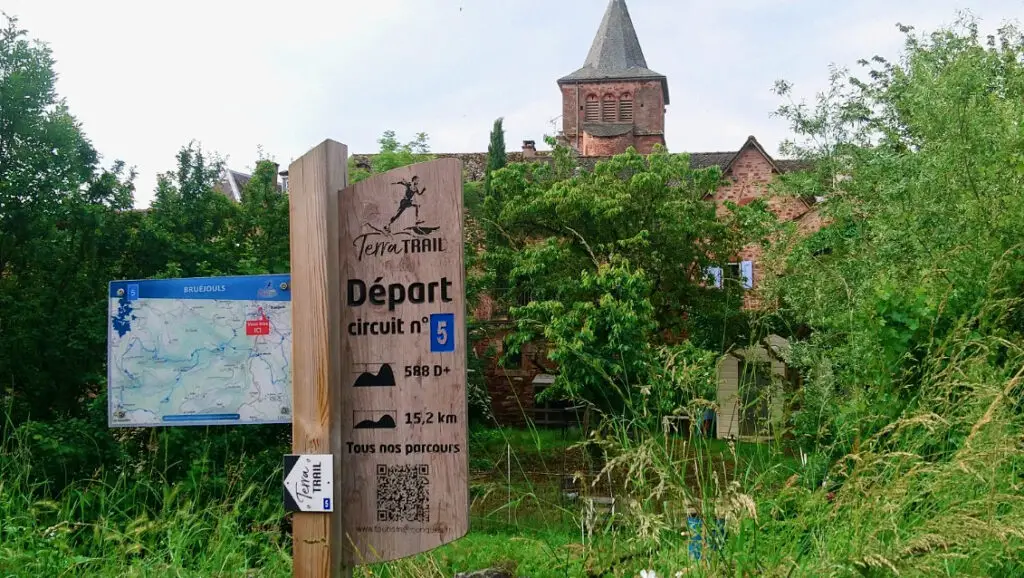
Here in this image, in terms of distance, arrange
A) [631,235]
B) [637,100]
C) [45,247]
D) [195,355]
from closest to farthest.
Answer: [195,355] < [45,247] < [631,235] < [637,100]

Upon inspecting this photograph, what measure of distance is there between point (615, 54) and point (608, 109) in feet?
11.6

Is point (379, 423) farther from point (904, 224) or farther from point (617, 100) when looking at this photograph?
point (617, 100)

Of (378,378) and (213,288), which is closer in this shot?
(378,378)

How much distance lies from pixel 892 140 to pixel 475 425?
7.67 metres

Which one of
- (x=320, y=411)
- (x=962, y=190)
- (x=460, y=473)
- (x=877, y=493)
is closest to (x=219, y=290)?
(x=320, y=411)

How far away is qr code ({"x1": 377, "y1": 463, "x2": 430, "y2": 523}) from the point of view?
3332 mm

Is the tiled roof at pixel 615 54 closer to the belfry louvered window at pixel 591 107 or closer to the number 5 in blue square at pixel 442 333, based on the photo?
the belfry louvered window at pixel 591 107

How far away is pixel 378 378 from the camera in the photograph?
133 inches

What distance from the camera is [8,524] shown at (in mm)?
3959

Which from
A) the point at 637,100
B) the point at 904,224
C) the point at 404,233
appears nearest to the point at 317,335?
the point at 404,233

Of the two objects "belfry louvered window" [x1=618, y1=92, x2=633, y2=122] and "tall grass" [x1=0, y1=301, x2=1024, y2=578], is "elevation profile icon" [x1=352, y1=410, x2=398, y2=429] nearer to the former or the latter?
"tall grass" [x1=0, y1=301, x2=1024, y2=578]

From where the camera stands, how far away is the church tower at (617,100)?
5191 centimetres

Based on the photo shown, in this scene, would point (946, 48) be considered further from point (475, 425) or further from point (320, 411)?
Answer: point (320, 411)

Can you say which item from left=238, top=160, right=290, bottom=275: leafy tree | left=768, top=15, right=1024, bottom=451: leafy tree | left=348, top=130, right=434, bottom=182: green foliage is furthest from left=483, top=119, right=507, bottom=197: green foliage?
left=238, top=160, right=290, bottom=275: leafy tree
